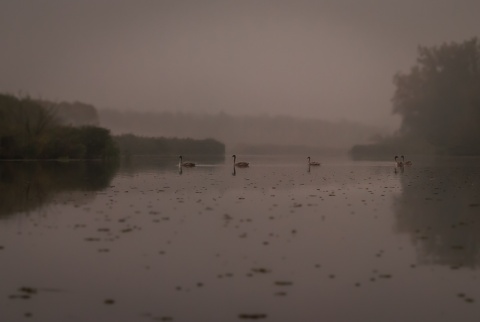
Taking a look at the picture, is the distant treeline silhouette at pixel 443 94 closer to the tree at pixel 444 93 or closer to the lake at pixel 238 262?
the tree at pixel 444 93

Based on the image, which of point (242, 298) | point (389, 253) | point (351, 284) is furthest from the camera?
point (389, 253)

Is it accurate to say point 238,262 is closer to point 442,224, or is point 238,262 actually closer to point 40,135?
A: point 442,224

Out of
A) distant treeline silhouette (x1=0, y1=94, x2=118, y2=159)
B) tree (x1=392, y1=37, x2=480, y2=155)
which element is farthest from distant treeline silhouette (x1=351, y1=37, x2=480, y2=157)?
distant treeline silhouette (x1=0, y1=94, x2=118, y2=159)

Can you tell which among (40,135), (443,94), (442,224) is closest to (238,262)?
(442,224)

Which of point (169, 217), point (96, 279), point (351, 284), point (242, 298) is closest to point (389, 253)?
point (351, 284)

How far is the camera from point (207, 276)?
9164 mm

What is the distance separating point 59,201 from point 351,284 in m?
14.4

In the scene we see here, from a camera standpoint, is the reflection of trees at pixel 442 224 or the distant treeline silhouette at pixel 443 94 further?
the distant treeline silhouette at pixel 443 94

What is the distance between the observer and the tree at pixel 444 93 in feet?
326

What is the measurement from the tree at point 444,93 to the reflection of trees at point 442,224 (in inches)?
3131

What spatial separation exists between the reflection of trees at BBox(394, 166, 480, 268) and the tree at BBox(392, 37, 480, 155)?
79.5 m

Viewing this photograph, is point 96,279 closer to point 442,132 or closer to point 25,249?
point 25,249

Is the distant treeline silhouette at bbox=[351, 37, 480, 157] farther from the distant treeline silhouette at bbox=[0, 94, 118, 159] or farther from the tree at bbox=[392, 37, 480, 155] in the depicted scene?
the distant treeline silhouette at bbox=[0, 94, 118, 159]

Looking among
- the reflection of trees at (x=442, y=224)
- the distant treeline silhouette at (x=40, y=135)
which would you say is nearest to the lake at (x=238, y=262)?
the reflection of trees at (x=442, y=224)
